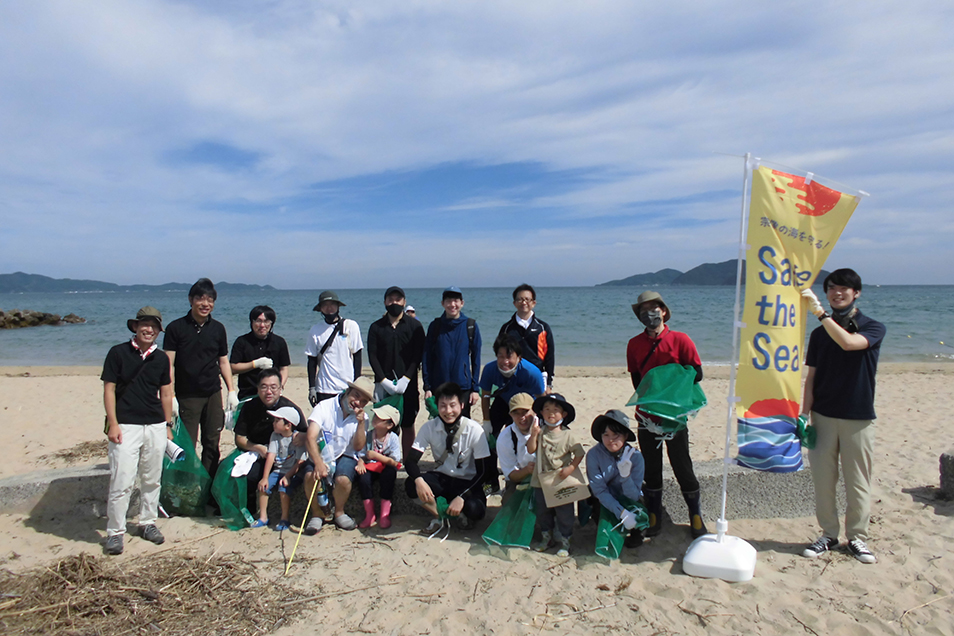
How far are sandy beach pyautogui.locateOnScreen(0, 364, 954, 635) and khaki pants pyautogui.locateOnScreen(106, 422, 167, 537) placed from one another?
0.78ft

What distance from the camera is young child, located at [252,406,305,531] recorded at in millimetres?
4301

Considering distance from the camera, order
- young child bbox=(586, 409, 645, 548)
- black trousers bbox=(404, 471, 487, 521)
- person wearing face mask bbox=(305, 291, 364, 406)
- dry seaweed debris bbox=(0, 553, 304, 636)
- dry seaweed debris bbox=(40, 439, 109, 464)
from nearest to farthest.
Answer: dry seaweed debris bbox=(0, 553, 304, 636) < young child bbox=(586, 409, 645, 548) < black trousers bbox=(404, 471, 487, 521) < person wearing face mask bbox=(305, 291, 364, 406) < dry seaweed debris bbox=(40, 439, 109, 464)

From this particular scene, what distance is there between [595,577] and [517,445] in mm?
1054

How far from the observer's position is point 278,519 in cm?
448

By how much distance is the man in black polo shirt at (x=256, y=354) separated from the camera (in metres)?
4.72

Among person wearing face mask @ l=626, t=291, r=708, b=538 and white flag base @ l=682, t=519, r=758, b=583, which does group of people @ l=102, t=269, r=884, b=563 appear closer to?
person wearing face mask @ l=626, t=291, r=708, b=538

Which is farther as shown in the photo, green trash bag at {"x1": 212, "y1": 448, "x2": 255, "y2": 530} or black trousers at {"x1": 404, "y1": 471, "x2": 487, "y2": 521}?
green trash bag at {"x1": 212, "y1": 448, "x2": 255, "y2": 530}

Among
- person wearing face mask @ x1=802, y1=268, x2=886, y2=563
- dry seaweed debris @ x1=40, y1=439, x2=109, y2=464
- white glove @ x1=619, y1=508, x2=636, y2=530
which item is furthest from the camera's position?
dry seaweed debris @ x1=40, y1=439, x2=109, y2=464

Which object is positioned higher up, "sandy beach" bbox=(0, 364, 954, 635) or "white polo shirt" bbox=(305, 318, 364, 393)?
"white polo shirt" bbox=(305, 318, 364, 393)

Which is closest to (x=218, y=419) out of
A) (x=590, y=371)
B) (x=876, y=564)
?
(x=876, y=564)

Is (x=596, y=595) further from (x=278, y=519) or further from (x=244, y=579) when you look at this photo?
(x=278, y=519)

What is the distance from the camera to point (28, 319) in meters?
35.0

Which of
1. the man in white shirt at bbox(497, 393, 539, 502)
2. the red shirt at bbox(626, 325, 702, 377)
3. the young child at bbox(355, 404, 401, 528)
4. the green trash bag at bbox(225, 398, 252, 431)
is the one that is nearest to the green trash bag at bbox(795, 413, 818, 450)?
the red shirt at bbox(626, 325, 702, 377)

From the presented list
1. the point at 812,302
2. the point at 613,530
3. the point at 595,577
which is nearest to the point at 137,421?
the point at 595,577
